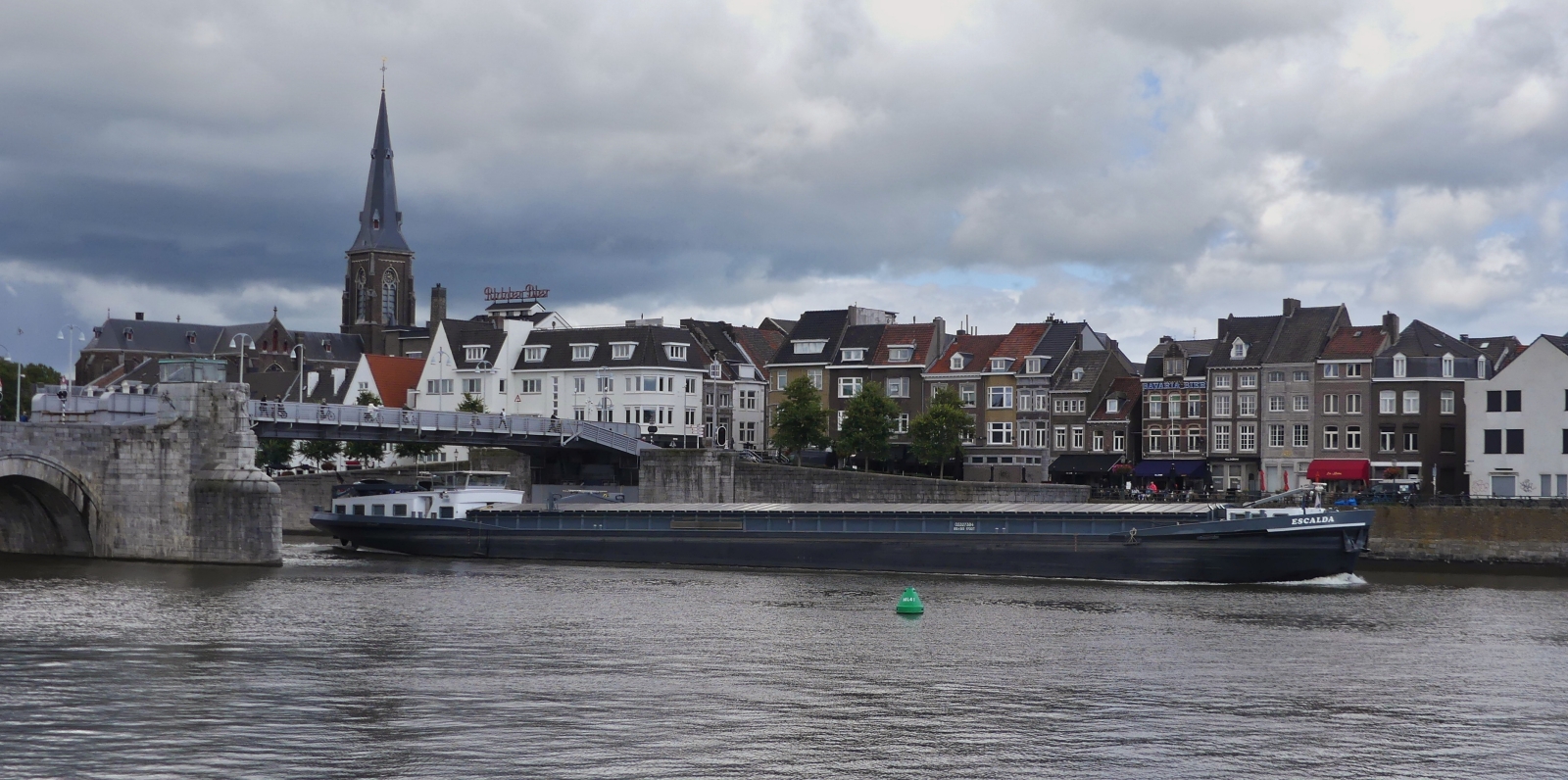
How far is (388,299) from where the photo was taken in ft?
570

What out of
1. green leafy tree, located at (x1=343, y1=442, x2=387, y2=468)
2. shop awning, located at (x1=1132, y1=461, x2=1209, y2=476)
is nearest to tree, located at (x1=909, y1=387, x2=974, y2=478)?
shop awning, located at (x1=1132, y1=461, x2=1209, y2=476)

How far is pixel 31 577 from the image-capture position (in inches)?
2019

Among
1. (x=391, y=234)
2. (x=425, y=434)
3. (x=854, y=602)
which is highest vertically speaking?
(x=391, y=234)

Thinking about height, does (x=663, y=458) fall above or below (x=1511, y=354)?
below

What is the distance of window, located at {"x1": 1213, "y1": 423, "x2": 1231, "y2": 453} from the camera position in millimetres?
90938

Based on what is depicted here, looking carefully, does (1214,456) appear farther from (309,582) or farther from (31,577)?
(31,577)

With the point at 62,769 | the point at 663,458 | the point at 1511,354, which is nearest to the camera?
the point at 62,769

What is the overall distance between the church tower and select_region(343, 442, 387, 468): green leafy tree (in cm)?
6550

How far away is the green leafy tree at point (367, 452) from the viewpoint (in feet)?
330

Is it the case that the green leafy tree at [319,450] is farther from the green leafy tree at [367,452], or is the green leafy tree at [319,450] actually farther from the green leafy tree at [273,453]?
the green leafy tree at [273,453]

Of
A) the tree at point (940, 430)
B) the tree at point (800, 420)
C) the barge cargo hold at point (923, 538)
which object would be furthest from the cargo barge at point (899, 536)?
the tree at point (800, 420)

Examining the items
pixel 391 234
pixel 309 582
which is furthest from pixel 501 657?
pixel 391 234

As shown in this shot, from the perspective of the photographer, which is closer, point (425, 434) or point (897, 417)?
Result: point (425, 434)

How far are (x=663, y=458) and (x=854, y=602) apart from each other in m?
35.8
